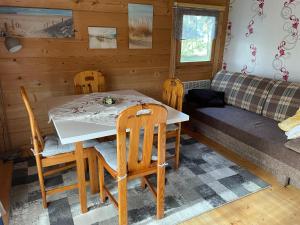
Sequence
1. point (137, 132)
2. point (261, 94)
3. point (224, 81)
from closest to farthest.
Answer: point (137, 132) → point (261, 94) → point (224, 81)

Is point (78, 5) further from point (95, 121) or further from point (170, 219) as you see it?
point (170, 219)

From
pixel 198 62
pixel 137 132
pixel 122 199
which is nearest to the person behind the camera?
pixel 137 132

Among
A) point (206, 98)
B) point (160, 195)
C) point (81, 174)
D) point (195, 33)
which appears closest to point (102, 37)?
point (195, 33)

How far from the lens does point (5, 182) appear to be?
2.28 metres

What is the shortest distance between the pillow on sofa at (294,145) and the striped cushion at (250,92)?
0.90m

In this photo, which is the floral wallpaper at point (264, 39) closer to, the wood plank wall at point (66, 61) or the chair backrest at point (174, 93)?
the wood plank wall at point (66, 61)

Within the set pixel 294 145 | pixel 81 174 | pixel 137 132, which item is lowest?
pixel 81 174

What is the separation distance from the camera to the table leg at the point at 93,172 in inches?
77.8

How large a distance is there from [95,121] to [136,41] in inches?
67.7

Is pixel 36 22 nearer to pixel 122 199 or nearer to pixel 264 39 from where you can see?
pixel 122 199

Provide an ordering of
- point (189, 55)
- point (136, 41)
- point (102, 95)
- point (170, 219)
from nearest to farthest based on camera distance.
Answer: point (170, 219), point (102, 95), point (136, 41), point (189, 55)

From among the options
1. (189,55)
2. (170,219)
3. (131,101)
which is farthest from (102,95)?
(189,55)

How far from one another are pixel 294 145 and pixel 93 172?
1.81 meters

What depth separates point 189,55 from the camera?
373cm
